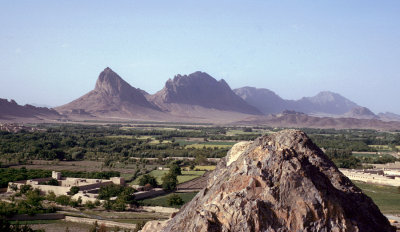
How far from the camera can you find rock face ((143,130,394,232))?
9602 mm

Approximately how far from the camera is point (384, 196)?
33.6 meters

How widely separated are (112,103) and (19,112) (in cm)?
4339

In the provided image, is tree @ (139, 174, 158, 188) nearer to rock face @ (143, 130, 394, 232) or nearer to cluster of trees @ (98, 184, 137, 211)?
cluster of trees @ (98, 184, 137, 211)

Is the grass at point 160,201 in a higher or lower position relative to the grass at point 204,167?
lower

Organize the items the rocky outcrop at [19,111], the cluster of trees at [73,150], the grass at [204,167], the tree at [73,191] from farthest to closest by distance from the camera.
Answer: the rocky outcrop at [19,111] < the cluster of trees at [73,150] < the grass at [204,167] < the tree at [73,191]

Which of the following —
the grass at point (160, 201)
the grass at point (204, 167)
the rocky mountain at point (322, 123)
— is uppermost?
the rocky mountain at point (322, 123)

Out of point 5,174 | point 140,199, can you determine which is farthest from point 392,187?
point 5,174

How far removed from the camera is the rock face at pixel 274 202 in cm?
960

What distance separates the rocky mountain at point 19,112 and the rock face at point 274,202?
13920 cm

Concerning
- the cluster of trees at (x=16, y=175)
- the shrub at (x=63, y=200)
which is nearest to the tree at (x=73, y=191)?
the shrub at (x=63, y=200)

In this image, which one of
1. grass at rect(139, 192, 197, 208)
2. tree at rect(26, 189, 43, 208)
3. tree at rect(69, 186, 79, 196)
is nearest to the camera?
tree at rect(26, 189, 43, 208)

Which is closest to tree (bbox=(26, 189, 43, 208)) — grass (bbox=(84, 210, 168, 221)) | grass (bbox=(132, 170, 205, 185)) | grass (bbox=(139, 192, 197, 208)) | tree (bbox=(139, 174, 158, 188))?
grass (bbox=(84, 210, 168, 221))

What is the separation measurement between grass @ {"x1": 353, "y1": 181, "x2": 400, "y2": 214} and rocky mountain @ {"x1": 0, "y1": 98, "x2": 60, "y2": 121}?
400 feet

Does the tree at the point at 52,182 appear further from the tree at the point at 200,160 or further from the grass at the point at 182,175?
the tree at the point at 200,160
